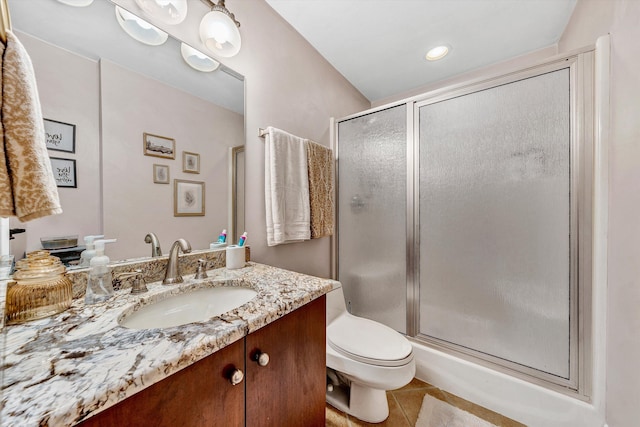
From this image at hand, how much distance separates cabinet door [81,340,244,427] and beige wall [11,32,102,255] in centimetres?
61

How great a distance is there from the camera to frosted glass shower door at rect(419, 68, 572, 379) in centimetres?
112

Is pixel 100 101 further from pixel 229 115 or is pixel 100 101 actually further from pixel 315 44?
pixel 315 44

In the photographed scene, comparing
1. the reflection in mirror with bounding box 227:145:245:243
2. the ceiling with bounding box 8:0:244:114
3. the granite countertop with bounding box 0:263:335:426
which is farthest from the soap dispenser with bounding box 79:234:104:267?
the ceiling with bounding box 8:0:244:114

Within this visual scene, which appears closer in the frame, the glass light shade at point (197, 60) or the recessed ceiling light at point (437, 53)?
the glass light shade at point (197, 60)

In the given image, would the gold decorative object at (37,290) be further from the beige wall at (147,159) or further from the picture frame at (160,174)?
the picture frame at (160,174)

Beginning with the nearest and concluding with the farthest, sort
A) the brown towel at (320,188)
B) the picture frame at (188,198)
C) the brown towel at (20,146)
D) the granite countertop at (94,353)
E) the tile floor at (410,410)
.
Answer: the granite countertop at (94,353) < the brown towel at (20,146) < the picture frame at (188,198) < the tile floor at (410,410) < the brown towel at (320,188)

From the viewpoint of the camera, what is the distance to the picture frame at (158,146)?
2.77 ft

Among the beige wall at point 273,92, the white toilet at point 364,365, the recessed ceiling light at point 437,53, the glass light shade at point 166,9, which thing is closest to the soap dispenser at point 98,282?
the beige wall at point 273,92

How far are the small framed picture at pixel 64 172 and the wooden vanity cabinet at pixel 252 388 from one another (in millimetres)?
680

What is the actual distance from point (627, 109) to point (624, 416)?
1.19 m

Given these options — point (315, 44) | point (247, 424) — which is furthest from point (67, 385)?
point (315, 44)

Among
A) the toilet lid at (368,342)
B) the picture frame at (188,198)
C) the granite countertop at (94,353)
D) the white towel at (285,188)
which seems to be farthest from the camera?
the white towel at (285,188)

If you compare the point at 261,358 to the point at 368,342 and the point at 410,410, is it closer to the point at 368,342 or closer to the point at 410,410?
the point at 368,342

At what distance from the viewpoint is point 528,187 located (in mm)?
1176
